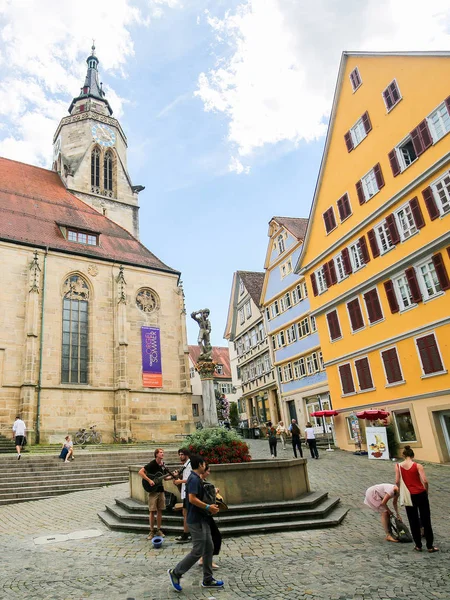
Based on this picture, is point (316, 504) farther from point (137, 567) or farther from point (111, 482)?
point (111, 482)

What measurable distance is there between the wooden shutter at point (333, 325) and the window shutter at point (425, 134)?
338 inches

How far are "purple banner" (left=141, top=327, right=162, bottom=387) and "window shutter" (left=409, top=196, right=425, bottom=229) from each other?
711 inches

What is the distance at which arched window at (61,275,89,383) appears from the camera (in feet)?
83.1

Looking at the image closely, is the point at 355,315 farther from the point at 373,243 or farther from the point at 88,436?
the point at 88,436

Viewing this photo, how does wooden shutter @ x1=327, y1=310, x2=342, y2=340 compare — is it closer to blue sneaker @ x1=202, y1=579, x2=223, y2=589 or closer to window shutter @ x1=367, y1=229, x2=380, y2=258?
window shutter @ x1=367, y1=229, x2=380, y2=258

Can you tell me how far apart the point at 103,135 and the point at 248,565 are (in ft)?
136

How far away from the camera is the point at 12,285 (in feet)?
80.6

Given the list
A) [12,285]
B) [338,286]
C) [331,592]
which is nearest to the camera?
[331,592]

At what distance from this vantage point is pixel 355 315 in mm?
19844

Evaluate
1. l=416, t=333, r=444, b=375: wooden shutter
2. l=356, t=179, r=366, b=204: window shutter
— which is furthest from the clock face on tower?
l=416, t=333, r=444, b=375: wooden shutter

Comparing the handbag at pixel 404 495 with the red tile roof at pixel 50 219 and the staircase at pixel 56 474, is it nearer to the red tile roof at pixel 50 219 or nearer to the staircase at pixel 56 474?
the staircase at pixel 56 474

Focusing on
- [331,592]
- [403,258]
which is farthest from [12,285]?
[331,592]

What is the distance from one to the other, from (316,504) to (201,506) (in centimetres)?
432

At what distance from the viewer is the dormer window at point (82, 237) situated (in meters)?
29.2
